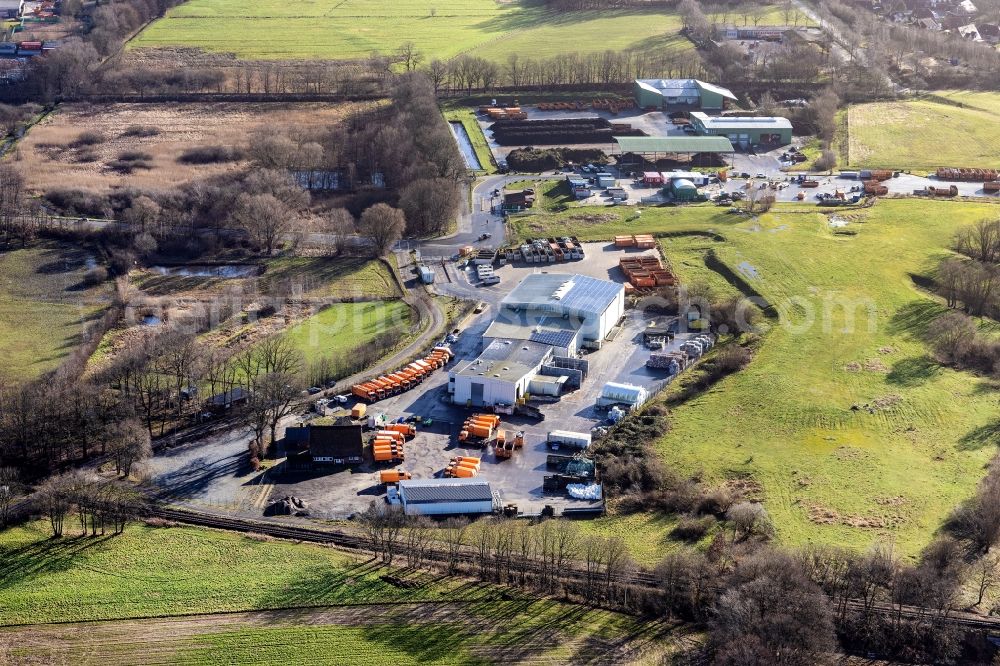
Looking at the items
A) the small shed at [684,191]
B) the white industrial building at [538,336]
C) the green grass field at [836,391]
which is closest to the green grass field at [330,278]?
the white industrial building at [538,336]

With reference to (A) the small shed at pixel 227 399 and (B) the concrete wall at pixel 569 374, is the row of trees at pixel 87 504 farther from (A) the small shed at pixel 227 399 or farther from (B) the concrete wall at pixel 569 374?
(B) the concrete wall at pixel 569 374

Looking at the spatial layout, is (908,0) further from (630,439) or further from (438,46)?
(630,439)

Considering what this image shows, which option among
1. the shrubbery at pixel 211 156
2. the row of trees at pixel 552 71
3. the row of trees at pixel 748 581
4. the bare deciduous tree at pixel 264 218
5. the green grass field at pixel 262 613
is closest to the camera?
the row of trees at pixel 748 581

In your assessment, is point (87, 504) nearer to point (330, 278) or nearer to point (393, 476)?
point (393, 476)

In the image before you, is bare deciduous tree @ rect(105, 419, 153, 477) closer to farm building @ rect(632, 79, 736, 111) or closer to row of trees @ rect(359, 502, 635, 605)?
row of trees @ rect(359, 502, 635, 605)

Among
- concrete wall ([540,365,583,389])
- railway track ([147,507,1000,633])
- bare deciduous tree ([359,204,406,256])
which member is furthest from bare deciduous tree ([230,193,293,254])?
railway track ([147,507,1000,633])

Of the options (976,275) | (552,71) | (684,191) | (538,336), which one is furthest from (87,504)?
(552,71)
